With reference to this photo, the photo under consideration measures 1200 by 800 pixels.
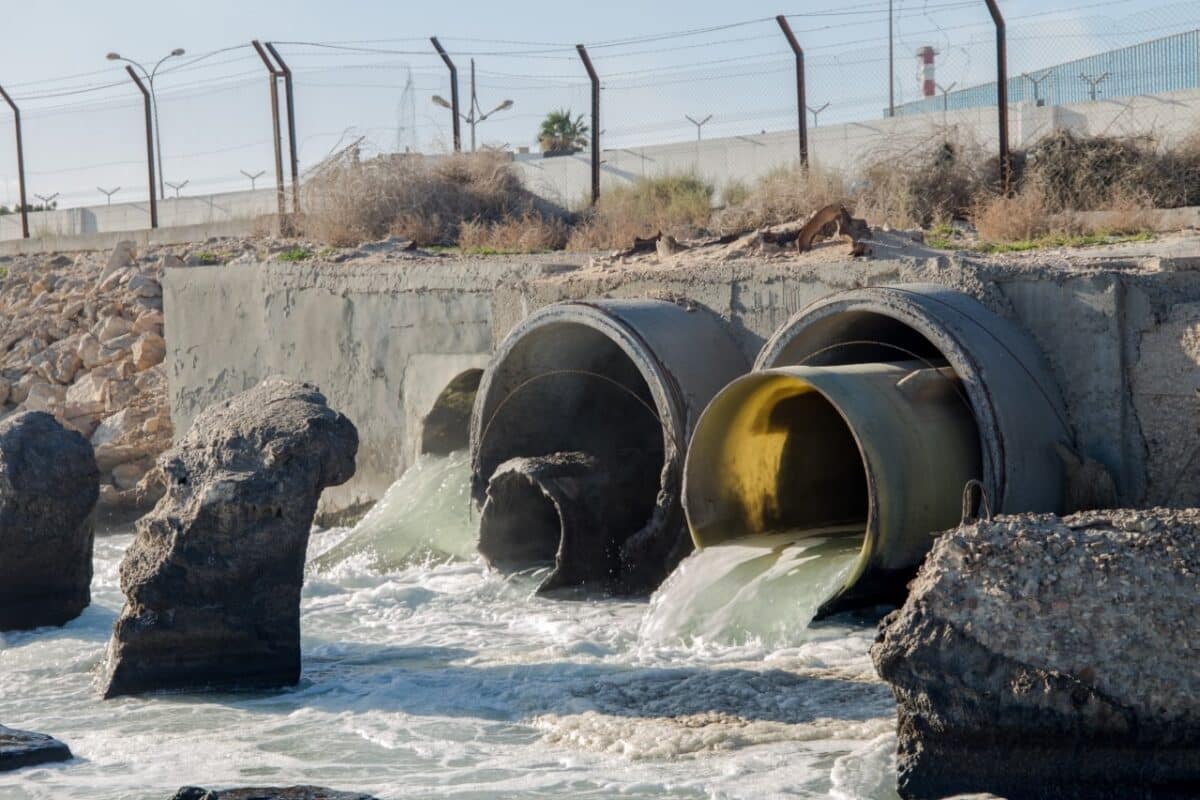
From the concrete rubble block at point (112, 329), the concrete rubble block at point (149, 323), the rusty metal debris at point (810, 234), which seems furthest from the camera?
the concrete rubble block at point (112, 329)

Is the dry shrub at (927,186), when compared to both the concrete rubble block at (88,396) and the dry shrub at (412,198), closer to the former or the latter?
the dry shrub at (412,198)

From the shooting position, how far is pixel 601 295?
10.9 metres

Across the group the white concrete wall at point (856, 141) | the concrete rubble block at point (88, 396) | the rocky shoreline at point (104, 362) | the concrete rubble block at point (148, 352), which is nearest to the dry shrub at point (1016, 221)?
the white concrete wall at point (856, 141)

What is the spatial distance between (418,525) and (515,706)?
4460mm

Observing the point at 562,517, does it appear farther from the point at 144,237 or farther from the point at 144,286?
the point at 144,237

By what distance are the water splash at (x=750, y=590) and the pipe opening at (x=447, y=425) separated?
393 centimetres

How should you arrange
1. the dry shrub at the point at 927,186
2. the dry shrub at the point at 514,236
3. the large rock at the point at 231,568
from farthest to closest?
1. the dry shrub at the point at 514,236
2. the dry shrub at the point at 927,186
3. the large rock at the point at 231,568

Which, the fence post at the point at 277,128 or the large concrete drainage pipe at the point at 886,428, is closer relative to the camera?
the large concrete drainage pipe at the point at 886,428

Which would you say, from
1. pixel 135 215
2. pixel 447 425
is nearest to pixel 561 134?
pixel 135 215

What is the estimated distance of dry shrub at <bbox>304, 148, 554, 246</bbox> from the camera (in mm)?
17109

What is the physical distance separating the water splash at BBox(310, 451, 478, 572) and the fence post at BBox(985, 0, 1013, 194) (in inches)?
199

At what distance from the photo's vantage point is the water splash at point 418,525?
11047 millimetres

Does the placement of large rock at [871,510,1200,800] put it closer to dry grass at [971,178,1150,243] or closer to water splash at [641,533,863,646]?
water splash at [641,533,863,646]

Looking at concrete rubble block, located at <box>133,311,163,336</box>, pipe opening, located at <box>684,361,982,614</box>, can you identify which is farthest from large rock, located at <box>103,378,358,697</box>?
concrete rubble block, located at <box>133,311,163,336</box>
